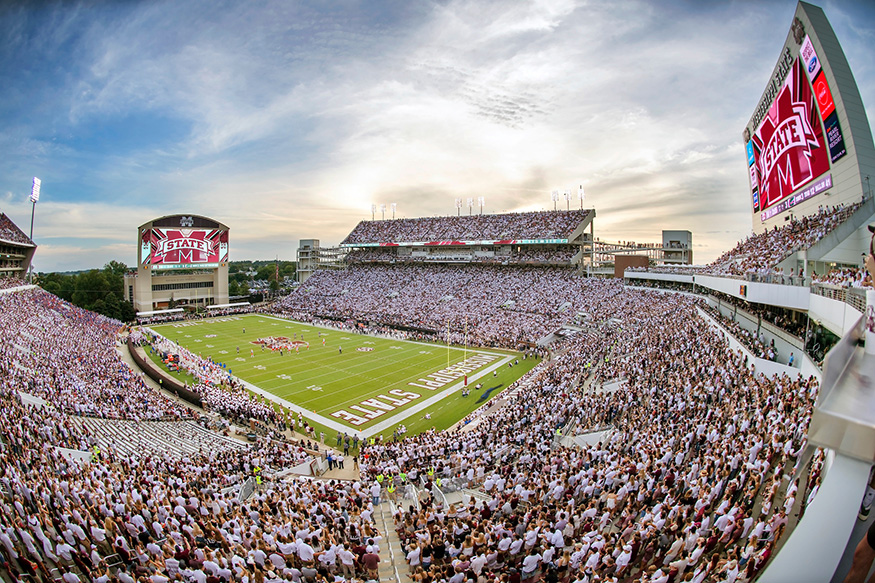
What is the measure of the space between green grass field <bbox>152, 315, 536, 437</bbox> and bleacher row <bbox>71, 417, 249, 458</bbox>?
459 cm

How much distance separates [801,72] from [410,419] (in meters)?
26.1

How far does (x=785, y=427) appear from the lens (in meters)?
9.14

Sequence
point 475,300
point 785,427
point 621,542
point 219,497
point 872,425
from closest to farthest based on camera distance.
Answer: point 872,425 → point 621,542 → point 785,427 → point 219,497 → point 475,300

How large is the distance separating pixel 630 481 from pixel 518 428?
288 inches

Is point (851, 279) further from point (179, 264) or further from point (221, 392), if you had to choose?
point (179, 264)

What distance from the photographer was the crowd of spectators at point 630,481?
690 cm

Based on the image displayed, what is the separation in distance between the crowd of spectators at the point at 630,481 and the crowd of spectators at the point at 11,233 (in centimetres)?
5088

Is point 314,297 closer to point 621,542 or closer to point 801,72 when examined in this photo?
point 801,72

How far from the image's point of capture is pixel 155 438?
57.1 feet

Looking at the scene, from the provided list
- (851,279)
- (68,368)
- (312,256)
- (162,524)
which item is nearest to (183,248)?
(68,368)

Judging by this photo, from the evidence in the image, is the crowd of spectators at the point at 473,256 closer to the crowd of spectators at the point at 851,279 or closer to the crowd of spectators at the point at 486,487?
the crowd of spectators at the point at 486,487

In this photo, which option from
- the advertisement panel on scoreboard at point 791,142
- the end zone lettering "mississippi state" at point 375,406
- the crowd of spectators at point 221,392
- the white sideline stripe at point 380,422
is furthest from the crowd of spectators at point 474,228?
the crowd of spectators at point 221,392

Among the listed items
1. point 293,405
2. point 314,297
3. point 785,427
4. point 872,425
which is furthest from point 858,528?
point 314,297

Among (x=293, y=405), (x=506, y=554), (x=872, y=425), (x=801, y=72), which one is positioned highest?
(x=801, y=72)
